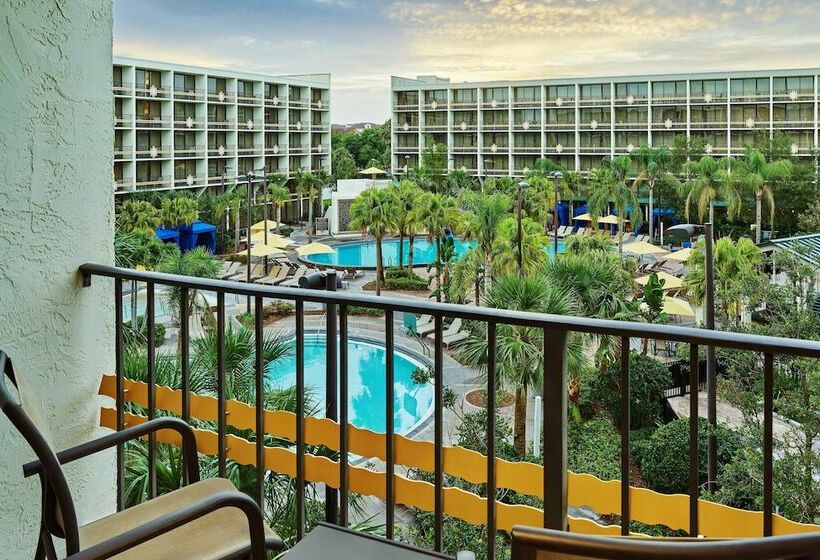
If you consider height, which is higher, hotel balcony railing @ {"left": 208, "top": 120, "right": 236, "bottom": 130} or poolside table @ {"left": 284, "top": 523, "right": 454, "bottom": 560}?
hotel balcony railing @ {"left": 208, "top": 120, "right": 236, "bottom": 130}

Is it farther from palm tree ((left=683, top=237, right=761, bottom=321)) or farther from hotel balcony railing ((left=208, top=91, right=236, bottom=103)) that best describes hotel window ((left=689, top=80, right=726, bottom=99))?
hotel balcony railing ((left=208, top=91, right=236, bottom=103))

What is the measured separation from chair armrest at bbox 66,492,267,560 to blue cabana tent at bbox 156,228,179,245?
83.7 ft

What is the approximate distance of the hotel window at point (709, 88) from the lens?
3198 cm

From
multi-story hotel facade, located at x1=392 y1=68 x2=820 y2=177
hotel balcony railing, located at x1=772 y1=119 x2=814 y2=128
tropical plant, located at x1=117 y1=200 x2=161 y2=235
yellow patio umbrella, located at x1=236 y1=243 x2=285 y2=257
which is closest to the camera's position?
yellow patio umbrella, located at x1=236 y1=243 x2=285 y2=257

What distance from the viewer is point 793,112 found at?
30.5 m

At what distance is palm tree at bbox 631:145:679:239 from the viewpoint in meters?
30.7

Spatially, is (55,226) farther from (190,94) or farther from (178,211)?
(190,94)

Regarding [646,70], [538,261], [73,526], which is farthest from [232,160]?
[73,526]

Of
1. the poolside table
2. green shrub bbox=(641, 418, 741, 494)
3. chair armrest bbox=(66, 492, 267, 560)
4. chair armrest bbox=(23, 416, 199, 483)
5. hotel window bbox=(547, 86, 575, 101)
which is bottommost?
green shrub bbox=(641, 418, 741, 494)

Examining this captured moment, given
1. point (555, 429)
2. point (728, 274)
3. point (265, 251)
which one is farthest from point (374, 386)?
point (555, 429)

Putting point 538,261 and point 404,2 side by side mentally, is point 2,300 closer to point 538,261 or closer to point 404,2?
point 538,261

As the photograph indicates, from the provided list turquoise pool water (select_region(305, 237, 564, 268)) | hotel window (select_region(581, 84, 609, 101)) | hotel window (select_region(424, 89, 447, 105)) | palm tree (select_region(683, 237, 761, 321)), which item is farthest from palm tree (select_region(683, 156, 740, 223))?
hotel window (select_region(424, 89, 447, 105))

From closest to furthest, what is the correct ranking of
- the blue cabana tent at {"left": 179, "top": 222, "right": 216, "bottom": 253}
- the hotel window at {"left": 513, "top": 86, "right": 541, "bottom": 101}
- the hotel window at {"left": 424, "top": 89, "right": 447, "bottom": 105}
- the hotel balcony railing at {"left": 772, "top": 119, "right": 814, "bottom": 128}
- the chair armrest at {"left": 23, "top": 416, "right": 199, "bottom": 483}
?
the chair armrest at {"left": 23, "top": 416, "right": 199, "bottom": 483} → the blue cabana tent at {"left": 179, "top": 222, "right": 216, "bottom": 253} → the hotel balcony railing at {"left": 772, "top": 119, "right": 814, "bottom": 128} → the hotel window at {"left": 513, "top": 86, "right": 541, "bottom": 101} → the hotel window at {"left": 424, "top": 89, "right": 447, "bottom": 105}

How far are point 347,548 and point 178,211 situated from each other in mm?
25126
